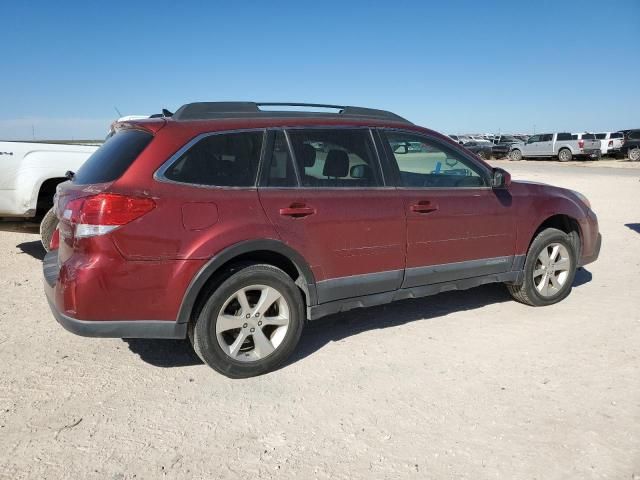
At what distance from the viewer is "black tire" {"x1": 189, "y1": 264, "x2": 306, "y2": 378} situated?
11.2 ft

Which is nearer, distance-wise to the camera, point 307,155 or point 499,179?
point 307,155

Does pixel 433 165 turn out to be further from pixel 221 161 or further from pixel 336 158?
pixel 221 161

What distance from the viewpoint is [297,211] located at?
11.9ft

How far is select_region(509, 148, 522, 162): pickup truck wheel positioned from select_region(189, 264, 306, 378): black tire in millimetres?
35142

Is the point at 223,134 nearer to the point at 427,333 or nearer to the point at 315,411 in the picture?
the point at 315,411

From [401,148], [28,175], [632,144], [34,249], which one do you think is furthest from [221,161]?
[632,144]

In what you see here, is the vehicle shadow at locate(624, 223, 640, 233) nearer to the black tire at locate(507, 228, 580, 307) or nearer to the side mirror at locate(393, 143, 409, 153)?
the black tire at locate(507, 228, 580, 307)

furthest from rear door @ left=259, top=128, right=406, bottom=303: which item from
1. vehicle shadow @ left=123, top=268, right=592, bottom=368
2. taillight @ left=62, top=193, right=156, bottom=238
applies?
taillight @ left=62, top=193, right=156, bottom=238

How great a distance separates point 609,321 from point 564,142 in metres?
31.8

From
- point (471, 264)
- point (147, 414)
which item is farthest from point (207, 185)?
point (471, 264)

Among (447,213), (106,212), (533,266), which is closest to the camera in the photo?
(106,212)

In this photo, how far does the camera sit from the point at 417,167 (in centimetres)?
453

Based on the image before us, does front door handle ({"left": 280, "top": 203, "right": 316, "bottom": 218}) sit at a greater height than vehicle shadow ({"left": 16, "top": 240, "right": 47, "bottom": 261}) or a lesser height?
greater

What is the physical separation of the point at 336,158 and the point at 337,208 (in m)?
0.42
